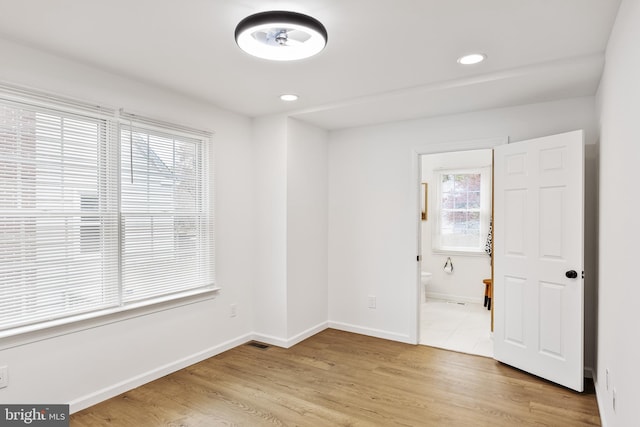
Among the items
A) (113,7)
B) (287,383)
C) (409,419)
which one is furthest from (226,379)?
(113,7)

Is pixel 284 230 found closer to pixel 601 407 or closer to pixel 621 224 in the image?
pixel 621 224

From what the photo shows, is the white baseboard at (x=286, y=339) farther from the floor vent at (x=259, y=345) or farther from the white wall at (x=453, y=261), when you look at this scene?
the white wall at (x=453, y=261)

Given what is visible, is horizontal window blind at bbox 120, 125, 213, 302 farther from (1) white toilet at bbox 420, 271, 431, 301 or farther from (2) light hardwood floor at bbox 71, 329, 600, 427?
(1) white toilet at bbox 420, 271, 431, 301

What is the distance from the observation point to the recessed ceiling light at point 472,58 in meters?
2.52

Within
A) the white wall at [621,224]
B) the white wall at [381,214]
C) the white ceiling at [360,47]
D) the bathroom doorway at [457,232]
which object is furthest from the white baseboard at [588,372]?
the white ceiling at [360,47]

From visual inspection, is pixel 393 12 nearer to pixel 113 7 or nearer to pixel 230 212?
pixel 113 7

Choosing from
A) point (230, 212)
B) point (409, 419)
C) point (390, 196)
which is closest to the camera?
point (409, 419)

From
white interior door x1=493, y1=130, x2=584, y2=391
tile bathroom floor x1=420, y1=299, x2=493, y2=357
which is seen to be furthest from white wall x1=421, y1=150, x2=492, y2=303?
white interior door x1=493, y1=130, x2=584, y2=391

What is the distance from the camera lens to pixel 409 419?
2510 mm

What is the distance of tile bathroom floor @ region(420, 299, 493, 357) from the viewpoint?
3.90 m

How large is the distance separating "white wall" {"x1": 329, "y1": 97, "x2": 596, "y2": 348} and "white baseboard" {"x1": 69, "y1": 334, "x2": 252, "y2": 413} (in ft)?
4.51

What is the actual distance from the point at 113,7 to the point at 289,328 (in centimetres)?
308

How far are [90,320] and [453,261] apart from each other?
16.3 feet

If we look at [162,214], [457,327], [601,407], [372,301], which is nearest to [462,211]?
[457,327]
